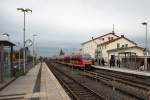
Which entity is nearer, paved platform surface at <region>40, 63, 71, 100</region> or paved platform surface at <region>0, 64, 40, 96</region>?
paved platform surface at <region>40, 63, 71, 100</region>

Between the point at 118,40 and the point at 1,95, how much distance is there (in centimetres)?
8072

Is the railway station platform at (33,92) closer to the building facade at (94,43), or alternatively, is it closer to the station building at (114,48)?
the station building at (114,48)

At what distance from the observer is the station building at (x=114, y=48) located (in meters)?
57.3

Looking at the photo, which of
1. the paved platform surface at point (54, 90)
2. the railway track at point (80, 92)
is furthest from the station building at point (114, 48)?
the paved platform surface at point (54, 90)

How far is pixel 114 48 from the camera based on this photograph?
311 feet

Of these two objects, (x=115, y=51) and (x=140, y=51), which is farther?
(x=140, y=51)

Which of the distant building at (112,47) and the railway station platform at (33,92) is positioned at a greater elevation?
the distant building at (112,47)

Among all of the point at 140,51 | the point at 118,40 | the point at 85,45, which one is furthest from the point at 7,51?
the point at 85,45

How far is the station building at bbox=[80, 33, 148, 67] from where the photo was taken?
188 feet

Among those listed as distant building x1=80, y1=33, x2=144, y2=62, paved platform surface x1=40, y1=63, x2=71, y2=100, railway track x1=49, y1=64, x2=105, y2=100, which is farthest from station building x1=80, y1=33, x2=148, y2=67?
paved platform surface x1=40, y1=63, x2=71, y2=100

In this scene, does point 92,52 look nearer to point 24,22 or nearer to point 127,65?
point 127,65

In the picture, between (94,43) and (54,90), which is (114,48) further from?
(54,90)

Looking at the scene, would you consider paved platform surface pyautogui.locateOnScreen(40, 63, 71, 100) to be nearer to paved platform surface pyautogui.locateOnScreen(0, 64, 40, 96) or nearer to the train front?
paved platform surface pyautogui.locateOnScreen(0, 64, 40, 96)

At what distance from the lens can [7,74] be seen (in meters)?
31.3
